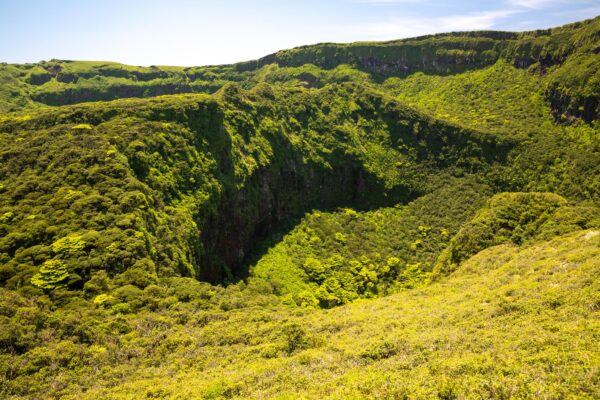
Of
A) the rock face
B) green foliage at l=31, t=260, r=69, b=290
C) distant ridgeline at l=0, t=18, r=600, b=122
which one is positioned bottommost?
the rock face

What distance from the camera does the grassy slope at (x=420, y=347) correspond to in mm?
14570

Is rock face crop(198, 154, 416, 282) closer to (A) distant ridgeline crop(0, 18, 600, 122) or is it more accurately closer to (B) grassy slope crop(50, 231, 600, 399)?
(B) grassy slope crop(50, 231, 600, 399)

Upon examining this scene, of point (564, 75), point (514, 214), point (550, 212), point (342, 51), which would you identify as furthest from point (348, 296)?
point (342, 51)

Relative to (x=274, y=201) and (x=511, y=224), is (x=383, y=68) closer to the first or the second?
(x=274, y=201)

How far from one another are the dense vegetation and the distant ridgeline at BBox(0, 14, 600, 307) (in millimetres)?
432

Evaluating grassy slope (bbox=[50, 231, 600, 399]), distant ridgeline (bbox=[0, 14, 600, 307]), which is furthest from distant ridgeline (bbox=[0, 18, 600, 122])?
grassy slope (bbox=[50, 231, 600, 399])

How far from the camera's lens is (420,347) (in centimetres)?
2095

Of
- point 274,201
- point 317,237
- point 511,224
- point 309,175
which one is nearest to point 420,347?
point 511,224

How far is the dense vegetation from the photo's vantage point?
68.4 ft

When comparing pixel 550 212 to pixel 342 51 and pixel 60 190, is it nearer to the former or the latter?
pixel 60 190

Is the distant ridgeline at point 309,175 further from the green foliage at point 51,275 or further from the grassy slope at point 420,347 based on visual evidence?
the grassy slope at point 420,347

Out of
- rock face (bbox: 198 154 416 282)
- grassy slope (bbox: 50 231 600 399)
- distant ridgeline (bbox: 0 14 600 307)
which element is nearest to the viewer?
grassy slope (bbox: 50 231 600 399)

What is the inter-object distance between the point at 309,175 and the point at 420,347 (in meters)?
77.3

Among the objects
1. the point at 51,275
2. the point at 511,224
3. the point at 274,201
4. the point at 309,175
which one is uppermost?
the point at 51,275
